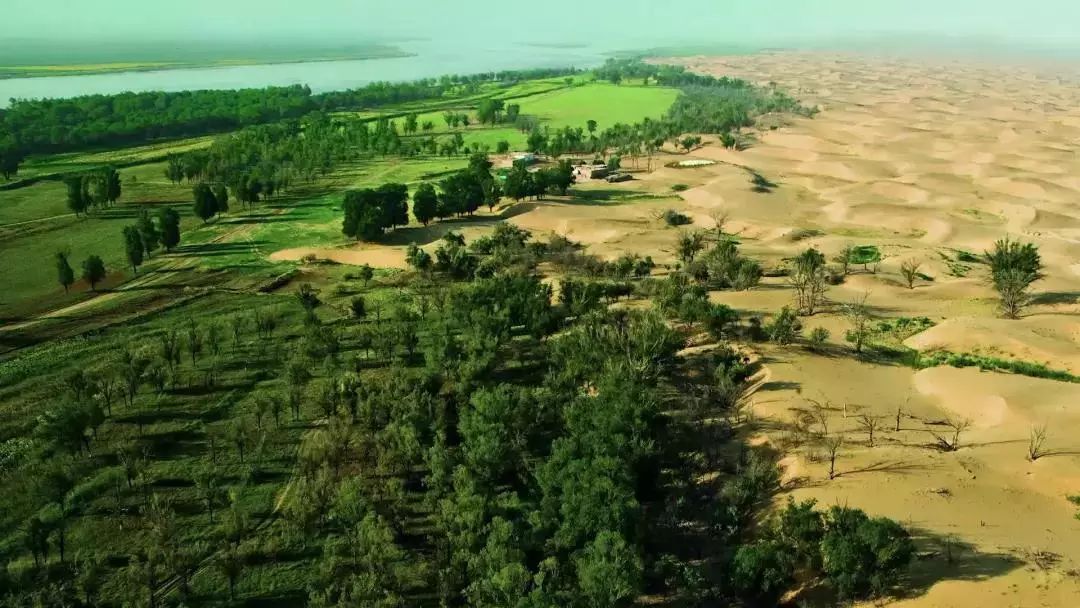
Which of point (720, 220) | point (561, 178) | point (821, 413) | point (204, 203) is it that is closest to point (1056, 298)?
point (821, 413)

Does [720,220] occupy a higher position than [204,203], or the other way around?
[204,203]

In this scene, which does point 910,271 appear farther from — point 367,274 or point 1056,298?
point 367,274

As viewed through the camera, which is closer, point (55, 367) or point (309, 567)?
point (309, 567)

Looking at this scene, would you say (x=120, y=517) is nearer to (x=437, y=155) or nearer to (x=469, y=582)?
(x=469, y=582)

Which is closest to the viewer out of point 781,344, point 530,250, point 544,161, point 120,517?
point 120,517

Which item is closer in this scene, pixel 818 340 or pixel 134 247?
pixel 818 340

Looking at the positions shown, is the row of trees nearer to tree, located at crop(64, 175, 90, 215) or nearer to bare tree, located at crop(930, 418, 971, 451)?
tree, located at crop(64, 175, 90, 215)

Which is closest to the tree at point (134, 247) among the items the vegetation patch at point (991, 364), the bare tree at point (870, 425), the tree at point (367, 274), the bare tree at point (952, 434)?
the tree at point (367, 274)

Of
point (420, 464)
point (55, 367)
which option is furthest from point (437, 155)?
point (420, 464)
